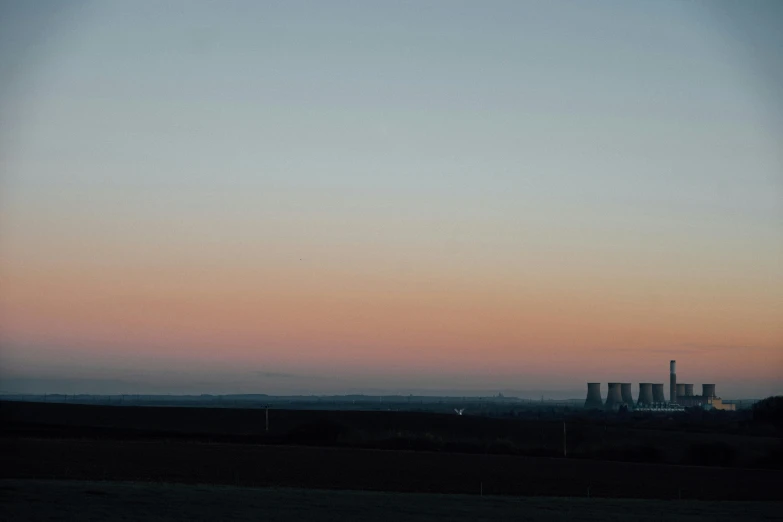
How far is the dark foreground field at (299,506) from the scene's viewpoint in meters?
23.1

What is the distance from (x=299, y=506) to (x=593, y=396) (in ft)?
476

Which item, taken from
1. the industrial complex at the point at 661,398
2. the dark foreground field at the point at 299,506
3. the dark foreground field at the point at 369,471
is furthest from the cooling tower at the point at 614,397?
the dark foreground field at the point at 299,506

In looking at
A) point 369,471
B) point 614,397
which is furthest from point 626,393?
point 369,471

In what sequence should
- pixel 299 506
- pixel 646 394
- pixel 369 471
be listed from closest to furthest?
pixel 299 506, pixel 369 471, pixel 646 394

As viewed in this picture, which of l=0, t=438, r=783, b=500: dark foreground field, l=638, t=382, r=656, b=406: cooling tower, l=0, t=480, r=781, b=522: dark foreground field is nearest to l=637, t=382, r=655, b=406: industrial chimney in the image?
l=638, t=382, r=656, b=406: cooling tower

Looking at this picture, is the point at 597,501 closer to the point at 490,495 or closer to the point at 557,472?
the point at 490,495

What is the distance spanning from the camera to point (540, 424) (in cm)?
8675

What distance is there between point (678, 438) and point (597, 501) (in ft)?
140

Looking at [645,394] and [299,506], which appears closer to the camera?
[299,506]

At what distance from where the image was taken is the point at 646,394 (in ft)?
499

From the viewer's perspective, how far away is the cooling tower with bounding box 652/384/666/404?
501 feet

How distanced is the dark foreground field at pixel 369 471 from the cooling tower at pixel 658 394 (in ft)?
353

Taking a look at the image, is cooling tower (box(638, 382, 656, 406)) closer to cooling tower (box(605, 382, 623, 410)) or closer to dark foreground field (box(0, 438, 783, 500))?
cooling tower (box(605, 382, 623, 410))

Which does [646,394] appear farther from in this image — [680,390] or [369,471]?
[369,471]
